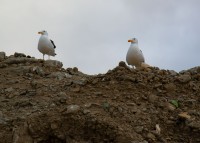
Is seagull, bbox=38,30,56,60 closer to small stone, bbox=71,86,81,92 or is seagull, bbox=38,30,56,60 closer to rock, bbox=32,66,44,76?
rock, bbox=32,66,44,76

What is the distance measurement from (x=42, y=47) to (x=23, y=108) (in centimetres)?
1122

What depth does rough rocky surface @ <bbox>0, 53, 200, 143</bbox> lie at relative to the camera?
1048cm

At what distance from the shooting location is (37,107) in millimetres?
11406

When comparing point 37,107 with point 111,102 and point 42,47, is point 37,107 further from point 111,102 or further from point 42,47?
point 42,47

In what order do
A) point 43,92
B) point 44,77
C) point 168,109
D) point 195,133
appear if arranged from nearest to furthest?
point 195,133 → point 168,109 → point 43,92 → point 44,77

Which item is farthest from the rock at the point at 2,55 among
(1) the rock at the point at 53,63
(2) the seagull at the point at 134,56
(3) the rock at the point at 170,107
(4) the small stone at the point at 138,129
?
(4) the small stone at the point at 138,129

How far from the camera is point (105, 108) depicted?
10992 millimetres

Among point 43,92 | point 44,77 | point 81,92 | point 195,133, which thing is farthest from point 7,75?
point 195,133

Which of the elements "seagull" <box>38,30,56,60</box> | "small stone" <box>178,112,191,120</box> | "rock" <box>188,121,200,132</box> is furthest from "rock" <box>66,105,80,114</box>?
"seagull" <box>38,30,56,60</box>

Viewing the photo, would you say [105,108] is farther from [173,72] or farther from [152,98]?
[173,72]

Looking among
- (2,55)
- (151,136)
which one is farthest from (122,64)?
(2,55)

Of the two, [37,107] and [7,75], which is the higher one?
[7,75]

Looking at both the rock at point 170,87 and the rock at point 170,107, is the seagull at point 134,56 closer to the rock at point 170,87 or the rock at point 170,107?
the rock at point 170,87

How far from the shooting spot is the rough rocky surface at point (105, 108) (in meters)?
10.5
